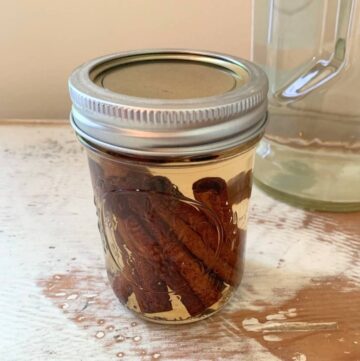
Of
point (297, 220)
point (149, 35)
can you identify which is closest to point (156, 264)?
point (297, 220)

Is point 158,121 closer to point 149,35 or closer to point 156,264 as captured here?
point 156,264

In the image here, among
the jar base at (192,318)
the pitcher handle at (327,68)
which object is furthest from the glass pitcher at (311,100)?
the jar base at (192,318)

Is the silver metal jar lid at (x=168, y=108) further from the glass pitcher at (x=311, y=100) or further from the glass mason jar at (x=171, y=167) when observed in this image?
the glass pitcher at (x=311, y=100)

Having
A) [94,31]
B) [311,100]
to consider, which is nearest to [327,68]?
[311,100]

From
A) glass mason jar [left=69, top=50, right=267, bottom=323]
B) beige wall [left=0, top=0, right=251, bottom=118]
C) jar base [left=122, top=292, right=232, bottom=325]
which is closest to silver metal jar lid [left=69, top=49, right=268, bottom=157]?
glass mason jar [left=69, top=50, right=267, bottom=323]

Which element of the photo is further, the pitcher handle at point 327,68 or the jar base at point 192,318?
the pitcher handle at point 327,68
